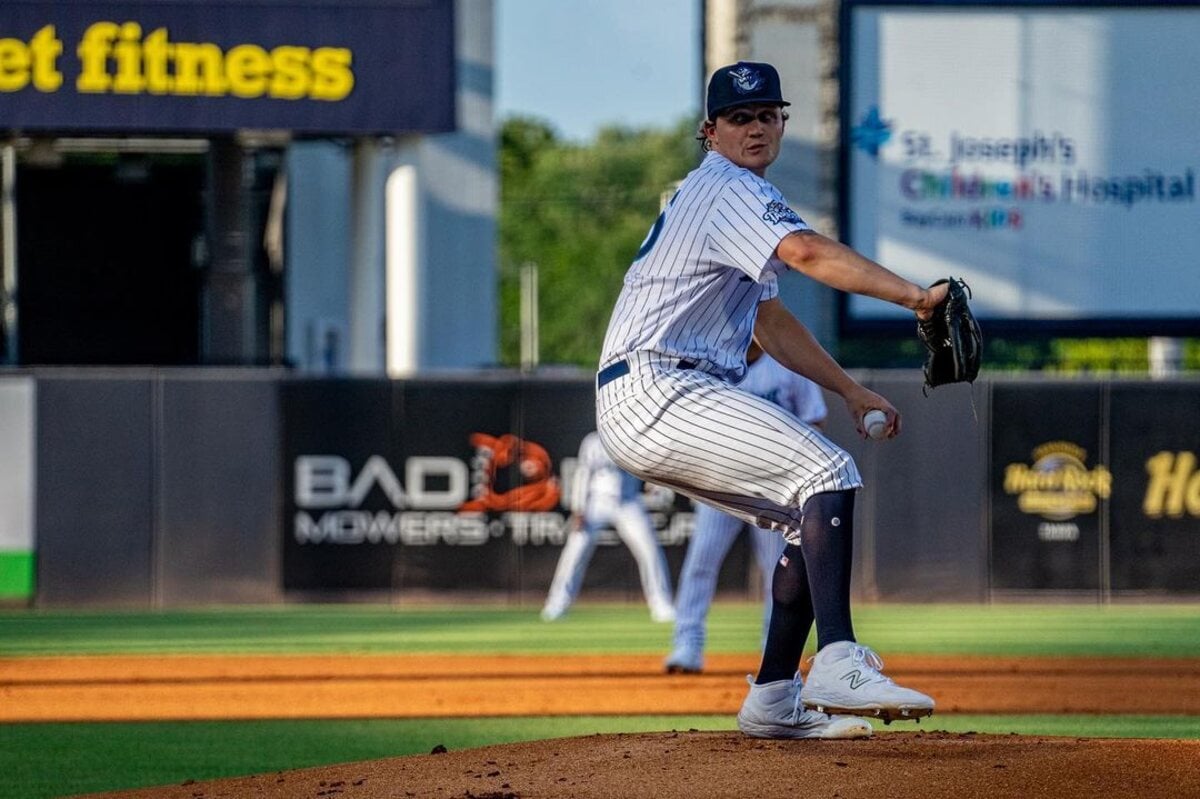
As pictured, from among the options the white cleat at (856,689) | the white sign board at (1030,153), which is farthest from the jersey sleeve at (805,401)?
the white sign board at (1030,153)

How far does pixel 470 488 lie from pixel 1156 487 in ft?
18.6

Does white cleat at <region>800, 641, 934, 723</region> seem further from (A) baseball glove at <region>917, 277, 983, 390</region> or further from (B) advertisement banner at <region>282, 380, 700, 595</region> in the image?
(B) advertisement banner at <region>282, 380, 700, 595</region>

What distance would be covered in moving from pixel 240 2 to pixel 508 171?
216 feet

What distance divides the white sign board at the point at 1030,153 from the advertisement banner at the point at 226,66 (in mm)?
3899

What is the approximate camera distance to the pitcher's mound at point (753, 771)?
4.59m

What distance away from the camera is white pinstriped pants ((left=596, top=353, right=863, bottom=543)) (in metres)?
4.98

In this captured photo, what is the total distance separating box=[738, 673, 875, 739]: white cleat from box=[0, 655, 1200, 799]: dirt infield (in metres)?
0.06

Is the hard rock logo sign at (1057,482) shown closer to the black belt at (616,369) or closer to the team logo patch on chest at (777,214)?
the black belt at (616,369)

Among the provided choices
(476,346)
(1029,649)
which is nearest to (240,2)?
(1029,649)

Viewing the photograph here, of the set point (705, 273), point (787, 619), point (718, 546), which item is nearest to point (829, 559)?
point (787, 619)

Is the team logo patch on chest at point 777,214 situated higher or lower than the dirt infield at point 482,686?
higher

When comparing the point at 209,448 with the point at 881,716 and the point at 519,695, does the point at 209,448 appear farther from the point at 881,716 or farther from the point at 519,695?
the point at 881,716

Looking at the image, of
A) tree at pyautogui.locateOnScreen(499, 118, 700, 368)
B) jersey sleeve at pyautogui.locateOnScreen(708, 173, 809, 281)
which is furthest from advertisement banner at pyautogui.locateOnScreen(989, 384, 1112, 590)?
tree at pyautogui.locateOnScreen(499, 118, 700, 368)

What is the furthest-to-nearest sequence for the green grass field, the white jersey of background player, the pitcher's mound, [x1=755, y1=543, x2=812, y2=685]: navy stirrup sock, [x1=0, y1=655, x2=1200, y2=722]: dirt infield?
the white jersey of background player → [x1=0, y1=655, x2=1200, y2=722]: dirt infield → the green grass field → [x1=755, y1=543, x2=812, y2=685]: navy stirrup sock → the pitcher's mound
